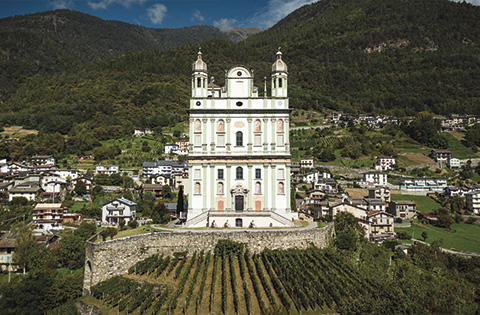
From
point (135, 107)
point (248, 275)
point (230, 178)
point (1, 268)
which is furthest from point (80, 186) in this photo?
point (135, 107)

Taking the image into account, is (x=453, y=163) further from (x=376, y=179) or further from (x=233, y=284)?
(x=233, y=284)

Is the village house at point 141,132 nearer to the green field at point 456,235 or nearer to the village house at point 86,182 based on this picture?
the village house at point 86,182

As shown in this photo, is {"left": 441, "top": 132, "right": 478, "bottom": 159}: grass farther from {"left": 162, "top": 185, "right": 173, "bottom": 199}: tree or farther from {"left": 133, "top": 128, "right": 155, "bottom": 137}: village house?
{"left": 133, "top": 128, "right": 155, "bottom": 137}: village house

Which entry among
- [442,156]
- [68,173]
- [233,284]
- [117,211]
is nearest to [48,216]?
[117,211]

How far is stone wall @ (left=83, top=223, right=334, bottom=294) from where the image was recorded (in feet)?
106

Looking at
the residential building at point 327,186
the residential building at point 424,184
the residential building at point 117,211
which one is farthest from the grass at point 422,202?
the residential building at point 117,211

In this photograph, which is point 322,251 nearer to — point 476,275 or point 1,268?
point 476,275

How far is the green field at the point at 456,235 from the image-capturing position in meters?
54.8

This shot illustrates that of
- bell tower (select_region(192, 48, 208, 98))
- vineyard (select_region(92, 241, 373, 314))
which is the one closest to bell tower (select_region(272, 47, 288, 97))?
bell tower (select_region(192, 48, 208, 98))

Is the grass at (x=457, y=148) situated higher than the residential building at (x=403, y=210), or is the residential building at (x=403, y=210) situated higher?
the grass at (x=457, y=148)

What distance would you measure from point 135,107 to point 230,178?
4956 inches

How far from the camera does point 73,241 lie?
47.4m

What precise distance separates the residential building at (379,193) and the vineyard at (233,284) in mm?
51163

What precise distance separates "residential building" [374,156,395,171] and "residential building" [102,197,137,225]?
225ft
